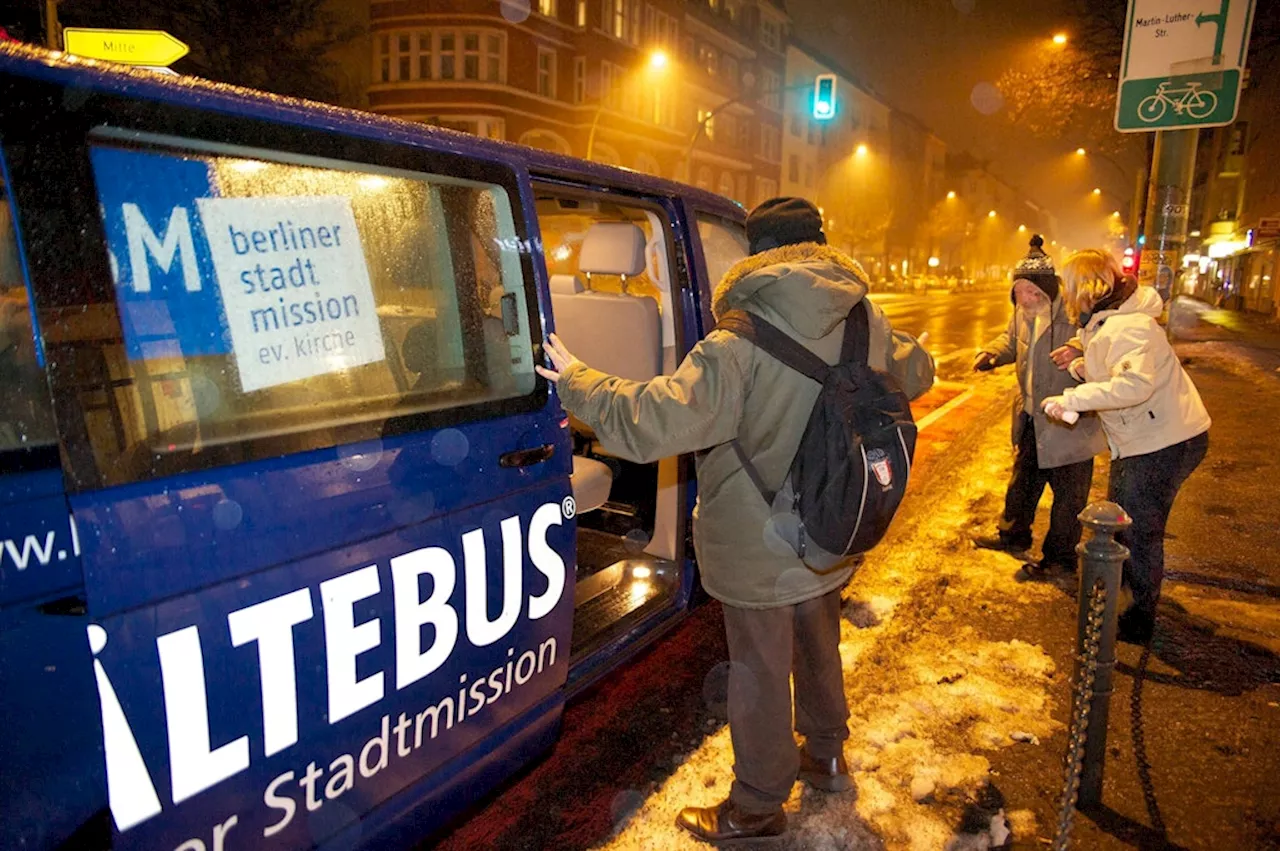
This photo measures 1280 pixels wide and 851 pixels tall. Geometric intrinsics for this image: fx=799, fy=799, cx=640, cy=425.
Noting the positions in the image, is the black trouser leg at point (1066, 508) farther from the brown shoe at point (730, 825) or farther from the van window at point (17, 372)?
the van window at point (17, 372)

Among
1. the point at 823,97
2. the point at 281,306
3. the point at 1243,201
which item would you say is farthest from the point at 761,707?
the point at 1243,201

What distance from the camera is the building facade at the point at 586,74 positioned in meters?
31.2

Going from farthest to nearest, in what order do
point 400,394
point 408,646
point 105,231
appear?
point 400,394, point 408,646, point 105,231

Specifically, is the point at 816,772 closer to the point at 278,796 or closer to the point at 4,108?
the point at 278,796

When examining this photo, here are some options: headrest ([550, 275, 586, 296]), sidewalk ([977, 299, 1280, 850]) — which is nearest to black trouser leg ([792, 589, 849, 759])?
sidewalk ([977, 299, 1280, 850])

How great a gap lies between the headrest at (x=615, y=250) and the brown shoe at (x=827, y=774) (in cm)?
193

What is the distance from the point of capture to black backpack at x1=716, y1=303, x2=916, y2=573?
214cm

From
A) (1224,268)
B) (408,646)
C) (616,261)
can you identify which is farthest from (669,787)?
(1224,268)

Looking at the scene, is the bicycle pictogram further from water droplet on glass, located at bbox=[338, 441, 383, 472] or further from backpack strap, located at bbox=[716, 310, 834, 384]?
water droplet on glass, located at bbox=[338, 441, 383, 472]

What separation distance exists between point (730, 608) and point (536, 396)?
2.84ft

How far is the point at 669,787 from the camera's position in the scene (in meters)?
2.69

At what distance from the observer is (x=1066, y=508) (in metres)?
4.53

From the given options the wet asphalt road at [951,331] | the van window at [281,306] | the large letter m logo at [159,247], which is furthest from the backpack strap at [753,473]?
the wet asphalt road at [951,331]

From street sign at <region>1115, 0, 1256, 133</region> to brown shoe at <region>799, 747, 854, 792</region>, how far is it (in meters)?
6.73
